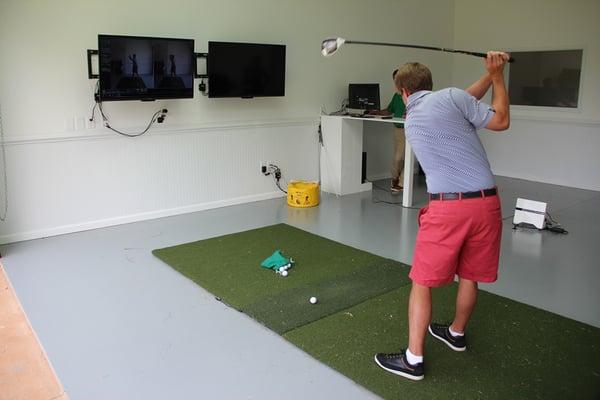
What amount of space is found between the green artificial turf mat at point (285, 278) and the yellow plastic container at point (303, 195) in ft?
3.61

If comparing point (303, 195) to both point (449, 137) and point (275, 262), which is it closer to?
point (275, 262)

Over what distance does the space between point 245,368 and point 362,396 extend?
2.11ft

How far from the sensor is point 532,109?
774 cm

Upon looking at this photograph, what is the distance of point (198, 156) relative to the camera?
5.91 meters

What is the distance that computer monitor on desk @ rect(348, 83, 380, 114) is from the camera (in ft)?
22.2

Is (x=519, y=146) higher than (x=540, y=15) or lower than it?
lower

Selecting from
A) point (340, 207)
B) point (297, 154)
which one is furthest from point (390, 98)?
point (340, 207)

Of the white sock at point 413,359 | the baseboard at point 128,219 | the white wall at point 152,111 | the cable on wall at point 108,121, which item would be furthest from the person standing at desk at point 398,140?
the white sock at point 413,359

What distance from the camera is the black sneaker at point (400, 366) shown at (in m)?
2.62

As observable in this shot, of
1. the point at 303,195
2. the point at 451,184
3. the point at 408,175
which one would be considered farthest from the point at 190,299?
the point at 408,175

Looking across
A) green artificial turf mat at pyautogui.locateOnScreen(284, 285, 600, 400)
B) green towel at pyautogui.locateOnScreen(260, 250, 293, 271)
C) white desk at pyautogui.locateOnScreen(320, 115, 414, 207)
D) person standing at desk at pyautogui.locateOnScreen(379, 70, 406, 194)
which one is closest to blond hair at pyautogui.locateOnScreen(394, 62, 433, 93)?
green artificial turf mat at pyautogui.locateOnScreen(284, 285, 600, 400)

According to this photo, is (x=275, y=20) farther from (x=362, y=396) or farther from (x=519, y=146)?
(x=362, y=396)

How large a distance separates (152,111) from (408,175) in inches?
114

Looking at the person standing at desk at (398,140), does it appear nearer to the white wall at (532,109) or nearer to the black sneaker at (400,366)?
the white wall at (532,109)
